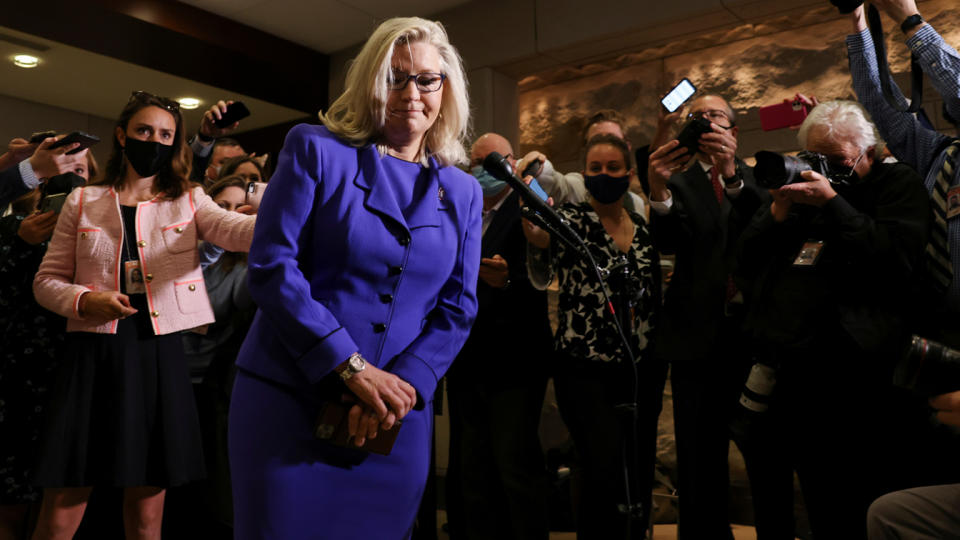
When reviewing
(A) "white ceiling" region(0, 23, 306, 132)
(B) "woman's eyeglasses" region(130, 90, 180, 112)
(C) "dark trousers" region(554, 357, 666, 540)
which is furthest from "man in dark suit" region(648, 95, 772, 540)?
(A) "white ceiling" region(0, 23, 306, 132)

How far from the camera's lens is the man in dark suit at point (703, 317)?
8.02ft

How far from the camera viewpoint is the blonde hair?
57.4 inches

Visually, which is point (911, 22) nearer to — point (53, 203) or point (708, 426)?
point (708, 426)

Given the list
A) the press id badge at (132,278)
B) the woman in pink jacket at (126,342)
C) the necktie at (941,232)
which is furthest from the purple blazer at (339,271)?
the necktie at (941,232)

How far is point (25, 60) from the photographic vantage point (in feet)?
16.7

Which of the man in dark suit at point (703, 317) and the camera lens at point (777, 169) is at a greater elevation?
the camera lens at point (777, 169)

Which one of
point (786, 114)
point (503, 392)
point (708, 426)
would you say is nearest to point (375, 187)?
point (503, 392)

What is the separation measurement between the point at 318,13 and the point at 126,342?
3.44m

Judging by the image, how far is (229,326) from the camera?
3.08 metres

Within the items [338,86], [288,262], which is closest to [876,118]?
[288,262]

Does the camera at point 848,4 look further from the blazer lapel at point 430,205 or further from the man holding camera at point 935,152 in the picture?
the blazer lapel at point 430,205

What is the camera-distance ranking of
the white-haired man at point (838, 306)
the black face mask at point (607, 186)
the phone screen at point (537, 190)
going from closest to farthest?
the phone screen at point (537, 190) → the white-haired man at point (838, 306) → the black face mask at point (607, 186)

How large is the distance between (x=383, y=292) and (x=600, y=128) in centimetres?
178

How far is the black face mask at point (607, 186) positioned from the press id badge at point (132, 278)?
1.54m
